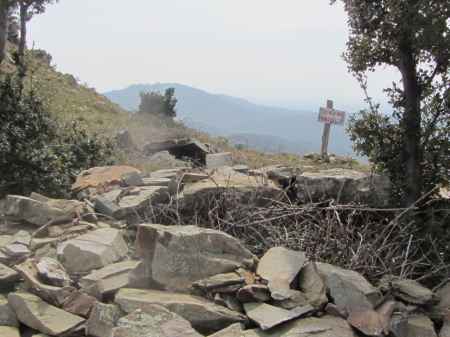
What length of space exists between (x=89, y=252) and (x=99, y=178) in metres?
2.70

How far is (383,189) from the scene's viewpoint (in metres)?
6.41

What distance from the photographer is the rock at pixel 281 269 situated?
379 cm

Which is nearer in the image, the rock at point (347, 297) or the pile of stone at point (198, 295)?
the pile of stone at point (198, 295)

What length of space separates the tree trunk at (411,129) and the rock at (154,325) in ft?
12.1

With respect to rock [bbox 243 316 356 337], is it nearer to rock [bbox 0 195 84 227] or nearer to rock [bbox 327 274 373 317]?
rock [bbox 327 274 373 317]

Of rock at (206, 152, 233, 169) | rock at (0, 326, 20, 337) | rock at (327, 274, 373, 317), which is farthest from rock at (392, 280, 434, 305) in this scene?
rock at (206, 152, 233, 169)

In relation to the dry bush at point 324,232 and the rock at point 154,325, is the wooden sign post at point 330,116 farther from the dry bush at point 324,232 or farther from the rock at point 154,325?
the rock at point 154,325

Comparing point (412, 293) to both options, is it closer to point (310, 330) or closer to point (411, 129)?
point (310, 330)

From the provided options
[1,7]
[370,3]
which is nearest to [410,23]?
[370,3]

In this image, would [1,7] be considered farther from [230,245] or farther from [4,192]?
[230,245]

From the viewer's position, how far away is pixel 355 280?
3.91 meters

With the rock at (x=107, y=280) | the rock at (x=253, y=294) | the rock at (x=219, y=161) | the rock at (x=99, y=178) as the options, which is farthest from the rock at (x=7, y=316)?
the rock at (x=219, y=161)

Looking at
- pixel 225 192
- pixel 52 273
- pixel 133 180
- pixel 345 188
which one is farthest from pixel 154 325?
pixel 345 188

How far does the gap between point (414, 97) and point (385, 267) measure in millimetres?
2845
